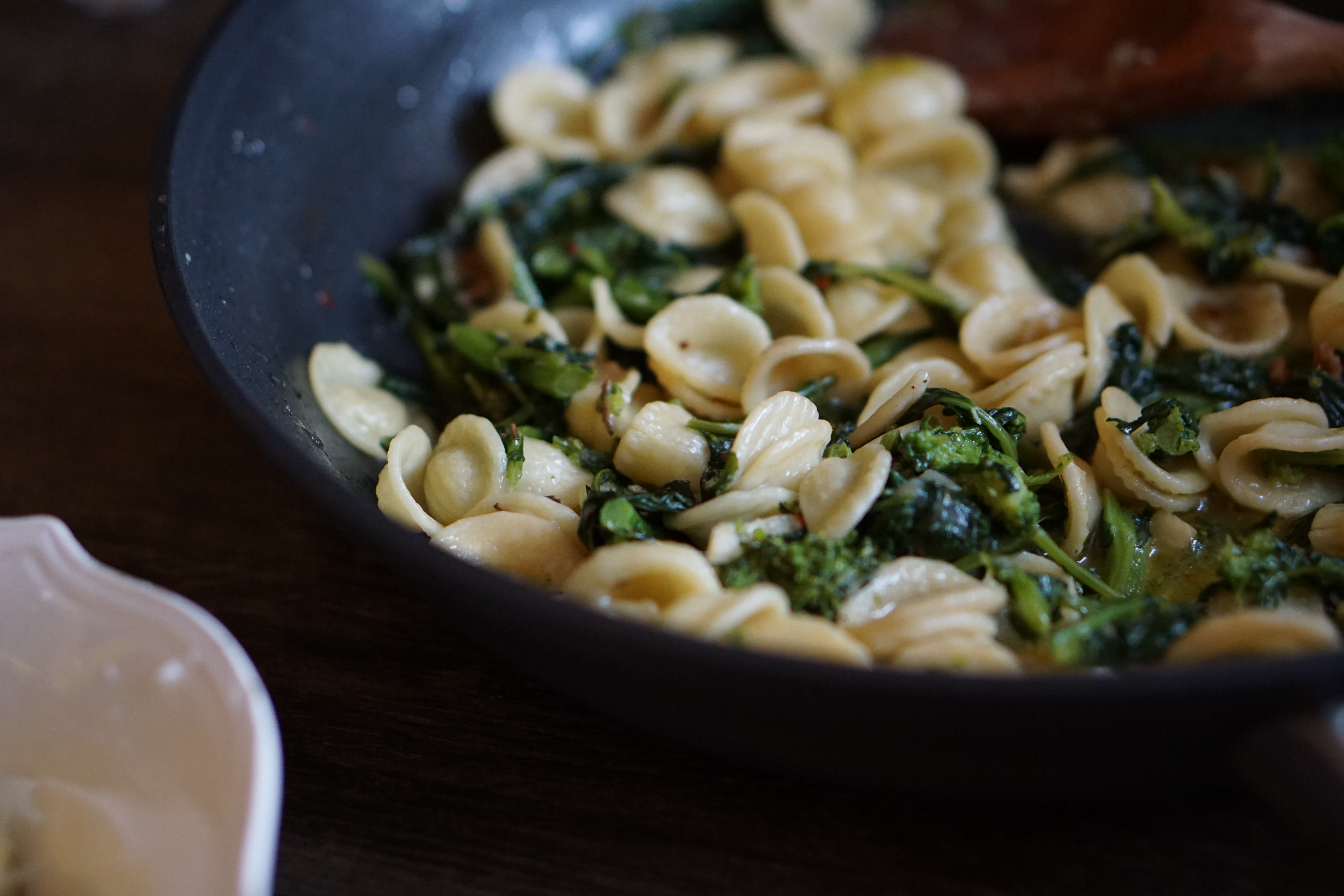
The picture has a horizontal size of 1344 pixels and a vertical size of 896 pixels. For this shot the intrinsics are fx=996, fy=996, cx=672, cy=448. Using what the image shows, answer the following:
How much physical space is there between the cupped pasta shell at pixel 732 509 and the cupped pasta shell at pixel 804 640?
0.81 feet

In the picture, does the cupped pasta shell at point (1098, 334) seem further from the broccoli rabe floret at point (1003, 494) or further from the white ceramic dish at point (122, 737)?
the white ceramic dish at point (122, 737)

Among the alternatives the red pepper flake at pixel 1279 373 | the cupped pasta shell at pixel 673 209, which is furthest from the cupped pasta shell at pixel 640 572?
the red pepper flake at pixel 1279 373

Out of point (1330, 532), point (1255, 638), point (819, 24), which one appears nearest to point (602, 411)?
point (1255, 638)

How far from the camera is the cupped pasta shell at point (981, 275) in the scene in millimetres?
1796

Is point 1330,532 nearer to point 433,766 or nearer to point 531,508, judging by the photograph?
point 531,508

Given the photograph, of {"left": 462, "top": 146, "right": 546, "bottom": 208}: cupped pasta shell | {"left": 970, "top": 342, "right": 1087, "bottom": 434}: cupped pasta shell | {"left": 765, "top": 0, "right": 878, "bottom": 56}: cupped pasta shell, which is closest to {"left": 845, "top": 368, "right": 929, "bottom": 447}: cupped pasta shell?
{"left": 970, "top": 342, "right": 1087, "bottom": 434}: cupped pasta shell

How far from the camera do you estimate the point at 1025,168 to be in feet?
7.43

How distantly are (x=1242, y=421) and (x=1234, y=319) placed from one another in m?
0.44

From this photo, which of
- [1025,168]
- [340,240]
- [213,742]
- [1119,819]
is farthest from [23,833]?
[1025,168]

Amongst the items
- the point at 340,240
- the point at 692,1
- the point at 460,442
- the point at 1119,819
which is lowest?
the point at 1119,819

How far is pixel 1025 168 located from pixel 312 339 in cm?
159

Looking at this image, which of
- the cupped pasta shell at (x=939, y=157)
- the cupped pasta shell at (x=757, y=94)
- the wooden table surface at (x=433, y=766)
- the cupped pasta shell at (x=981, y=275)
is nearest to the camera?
the wooden table surface at (x=433, y=766)

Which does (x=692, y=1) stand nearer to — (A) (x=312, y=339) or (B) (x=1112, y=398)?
(A) (x=312, y=339)

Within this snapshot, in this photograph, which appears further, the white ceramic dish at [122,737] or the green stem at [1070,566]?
the green stem at [1070,566]
